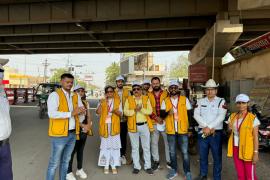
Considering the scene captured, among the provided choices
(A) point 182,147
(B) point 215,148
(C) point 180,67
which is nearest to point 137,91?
(A) point 182,147

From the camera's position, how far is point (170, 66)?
122875 mm

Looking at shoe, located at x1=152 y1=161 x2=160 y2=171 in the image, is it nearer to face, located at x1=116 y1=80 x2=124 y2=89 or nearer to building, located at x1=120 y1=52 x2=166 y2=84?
face, located at x1=116 y1=80 x2=124 y2=89

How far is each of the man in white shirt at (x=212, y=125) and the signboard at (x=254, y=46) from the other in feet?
33.7

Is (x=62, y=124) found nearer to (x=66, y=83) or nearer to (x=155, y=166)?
(x=66, y=83)

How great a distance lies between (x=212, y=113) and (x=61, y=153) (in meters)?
2.60

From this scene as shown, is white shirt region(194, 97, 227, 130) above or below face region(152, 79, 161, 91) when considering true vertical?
below

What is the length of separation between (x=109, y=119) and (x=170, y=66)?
4624 inches

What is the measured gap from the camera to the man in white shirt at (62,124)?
202 inches

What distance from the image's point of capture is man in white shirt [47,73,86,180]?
16.8 feet

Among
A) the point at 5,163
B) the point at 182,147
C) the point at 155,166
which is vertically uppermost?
the point at 5,163

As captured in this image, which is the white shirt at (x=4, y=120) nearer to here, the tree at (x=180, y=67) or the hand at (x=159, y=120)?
the hand at (x=159, y=120)

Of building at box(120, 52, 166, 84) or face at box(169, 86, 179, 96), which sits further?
building at box(120, 52, 166, 84)

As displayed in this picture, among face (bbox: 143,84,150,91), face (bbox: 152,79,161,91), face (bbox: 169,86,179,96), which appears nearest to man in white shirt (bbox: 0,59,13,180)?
face (bbox: 169,86,179,96)

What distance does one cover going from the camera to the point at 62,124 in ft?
17.0
